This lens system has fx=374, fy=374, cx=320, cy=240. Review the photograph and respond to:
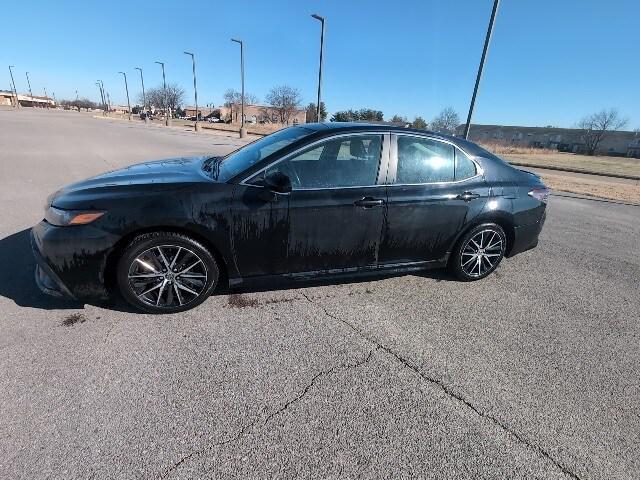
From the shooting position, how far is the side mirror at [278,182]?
120 inches

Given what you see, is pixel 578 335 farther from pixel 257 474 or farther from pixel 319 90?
pixel 319 90

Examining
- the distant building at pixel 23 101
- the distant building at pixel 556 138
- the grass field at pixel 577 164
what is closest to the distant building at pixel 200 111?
the distant building at pixel 23 101

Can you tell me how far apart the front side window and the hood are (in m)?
0.74

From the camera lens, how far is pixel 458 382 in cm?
261

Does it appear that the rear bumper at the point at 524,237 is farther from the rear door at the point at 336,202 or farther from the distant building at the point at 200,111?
the distant building at the point at 200,111

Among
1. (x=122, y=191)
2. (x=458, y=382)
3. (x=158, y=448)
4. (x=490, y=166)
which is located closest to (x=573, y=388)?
(x=458, y=382)

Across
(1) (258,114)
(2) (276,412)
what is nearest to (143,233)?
(2) (276,412)

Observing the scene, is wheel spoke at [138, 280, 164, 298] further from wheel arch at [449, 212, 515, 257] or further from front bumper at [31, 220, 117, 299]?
wheel arch at [449, 212, 515, 257]

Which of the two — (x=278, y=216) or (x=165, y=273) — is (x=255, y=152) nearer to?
(x=278, y=216)

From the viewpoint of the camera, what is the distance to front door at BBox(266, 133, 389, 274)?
3.24 m

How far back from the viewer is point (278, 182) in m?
3.04

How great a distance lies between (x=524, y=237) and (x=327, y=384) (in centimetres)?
311

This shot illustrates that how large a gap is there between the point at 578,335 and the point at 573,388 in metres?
0.87

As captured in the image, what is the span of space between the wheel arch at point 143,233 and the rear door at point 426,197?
1.50 m
